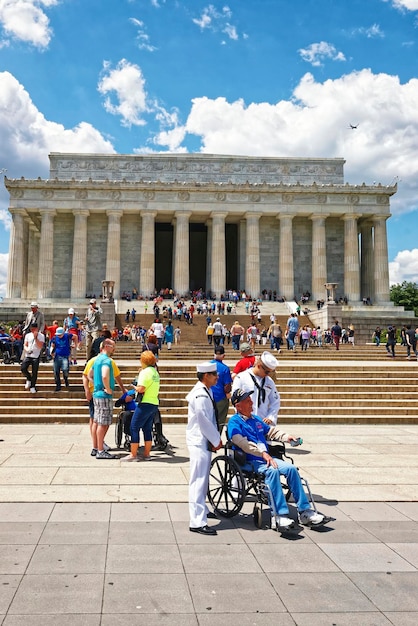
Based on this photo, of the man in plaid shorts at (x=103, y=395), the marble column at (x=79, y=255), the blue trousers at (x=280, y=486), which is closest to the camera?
the blue trousers at (x=280, y=486)

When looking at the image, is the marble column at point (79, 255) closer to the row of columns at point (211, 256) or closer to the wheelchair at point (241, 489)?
the row of columns at point (211, 256)

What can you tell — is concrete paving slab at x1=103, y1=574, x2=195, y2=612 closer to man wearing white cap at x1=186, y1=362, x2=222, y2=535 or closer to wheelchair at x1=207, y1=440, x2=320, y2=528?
man wearing white cap at x1=186, y1=362, x2=222, y2=535

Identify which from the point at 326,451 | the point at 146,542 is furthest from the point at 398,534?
the point at 326,451

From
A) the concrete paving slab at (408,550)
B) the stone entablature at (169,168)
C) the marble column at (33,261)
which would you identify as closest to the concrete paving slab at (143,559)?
the concrete paving slab at (408,550)

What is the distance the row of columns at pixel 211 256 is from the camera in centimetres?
5475

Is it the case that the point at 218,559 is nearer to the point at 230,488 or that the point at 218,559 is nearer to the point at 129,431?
the point at 230,488

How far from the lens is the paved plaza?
435 centimetres

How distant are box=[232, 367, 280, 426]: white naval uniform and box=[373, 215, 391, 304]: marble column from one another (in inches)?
2010

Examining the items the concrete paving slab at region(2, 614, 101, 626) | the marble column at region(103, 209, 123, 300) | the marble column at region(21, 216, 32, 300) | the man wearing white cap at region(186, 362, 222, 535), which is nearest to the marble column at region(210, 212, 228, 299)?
the marble column at region(103, 209, 123, 300)

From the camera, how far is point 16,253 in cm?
5416

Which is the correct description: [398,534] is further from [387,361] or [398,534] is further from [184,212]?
[184,212]

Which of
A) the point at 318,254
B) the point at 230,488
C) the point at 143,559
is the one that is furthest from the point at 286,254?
the point at 143,559

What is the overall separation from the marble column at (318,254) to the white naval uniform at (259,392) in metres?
49.0

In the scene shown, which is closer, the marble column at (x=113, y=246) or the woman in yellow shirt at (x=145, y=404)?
the woman in yellow shirt at (x=145, y=404)
